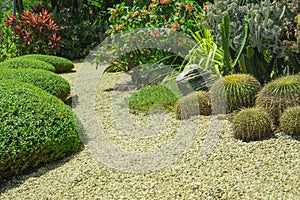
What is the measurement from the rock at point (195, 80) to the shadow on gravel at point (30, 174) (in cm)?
178

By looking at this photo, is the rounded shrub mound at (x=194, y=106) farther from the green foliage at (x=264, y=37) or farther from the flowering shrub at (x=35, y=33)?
the flowering shrub at (x=35, y=33)

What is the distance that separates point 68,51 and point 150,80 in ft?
15.4

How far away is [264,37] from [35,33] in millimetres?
6095

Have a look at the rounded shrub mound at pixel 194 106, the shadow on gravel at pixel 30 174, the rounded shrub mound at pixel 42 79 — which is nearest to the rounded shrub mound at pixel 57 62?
the rounded shrub mound at pixel 42 79

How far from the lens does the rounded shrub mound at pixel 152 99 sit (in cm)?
562

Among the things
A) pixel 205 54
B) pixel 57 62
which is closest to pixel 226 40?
pixel 205 54

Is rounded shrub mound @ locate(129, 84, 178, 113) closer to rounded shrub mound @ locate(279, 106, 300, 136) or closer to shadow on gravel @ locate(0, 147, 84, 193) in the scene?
shadow on gravel @ locate(0, 147, 84, 193)

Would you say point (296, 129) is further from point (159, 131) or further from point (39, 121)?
point (39, 121)

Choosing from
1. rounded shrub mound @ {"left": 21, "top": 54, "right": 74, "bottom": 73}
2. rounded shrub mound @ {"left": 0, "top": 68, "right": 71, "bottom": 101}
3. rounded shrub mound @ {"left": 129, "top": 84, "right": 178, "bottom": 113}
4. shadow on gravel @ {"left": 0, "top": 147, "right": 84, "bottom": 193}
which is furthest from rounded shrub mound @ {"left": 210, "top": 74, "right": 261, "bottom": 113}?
rounded shrub mound @ {"left": 21, "top": 54, "right": 74, "bottom": 73}

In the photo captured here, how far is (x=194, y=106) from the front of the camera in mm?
4914

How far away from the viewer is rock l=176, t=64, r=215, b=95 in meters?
5.42

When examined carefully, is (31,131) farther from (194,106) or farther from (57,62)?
(57,62)

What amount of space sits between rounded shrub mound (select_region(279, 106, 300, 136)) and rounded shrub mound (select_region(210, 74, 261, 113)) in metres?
0.60

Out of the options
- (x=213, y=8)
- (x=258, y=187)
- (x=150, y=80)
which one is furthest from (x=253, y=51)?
(x=258, y=187)
